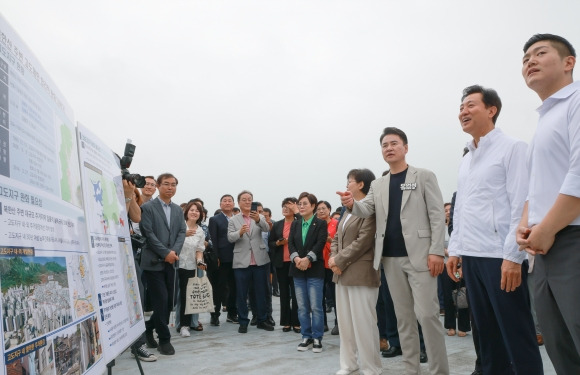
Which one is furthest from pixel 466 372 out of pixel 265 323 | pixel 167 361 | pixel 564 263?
pixel 265 323

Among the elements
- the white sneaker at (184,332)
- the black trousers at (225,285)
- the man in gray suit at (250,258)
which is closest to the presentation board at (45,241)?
the white sneaker at (184,332)

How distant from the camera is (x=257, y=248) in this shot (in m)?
6.07

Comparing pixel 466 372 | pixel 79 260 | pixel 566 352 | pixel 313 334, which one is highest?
pixel 79 260

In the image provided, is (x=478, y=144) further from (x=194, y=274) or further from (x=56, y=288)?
(x=194, y=274)

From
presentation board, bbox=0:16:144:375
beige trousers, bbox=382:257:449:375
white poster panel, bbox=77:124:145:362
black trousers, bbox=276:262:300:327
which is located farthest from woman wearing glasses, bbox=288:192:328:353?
presentation board, bbox=0:16:144:375

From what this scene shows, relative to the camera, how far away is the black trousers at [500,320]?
7.23ft

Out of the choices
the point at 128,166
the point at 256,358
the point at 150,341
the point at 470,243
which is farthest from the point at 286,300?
the point at 470,243

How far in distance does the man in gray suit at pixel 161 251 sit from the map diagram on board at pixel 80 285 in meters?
2.60

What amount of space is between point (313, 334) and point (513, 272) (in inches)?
114

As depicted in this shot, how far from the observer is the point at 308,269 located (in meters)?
4.83

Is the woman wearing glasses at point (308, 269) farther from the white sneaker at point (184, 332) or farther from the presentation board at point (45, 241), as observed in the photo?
the presentation board at point (45, 241)

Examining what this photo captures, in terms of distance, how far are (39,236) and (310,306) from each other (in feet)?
12.4

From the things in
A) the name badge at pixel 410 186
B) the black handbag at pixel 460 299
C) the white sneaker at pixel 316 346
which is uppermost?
the name badge at pixel 410 186

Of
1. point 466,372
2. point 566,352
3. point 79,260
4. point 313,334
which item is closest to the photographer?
point 566,352
